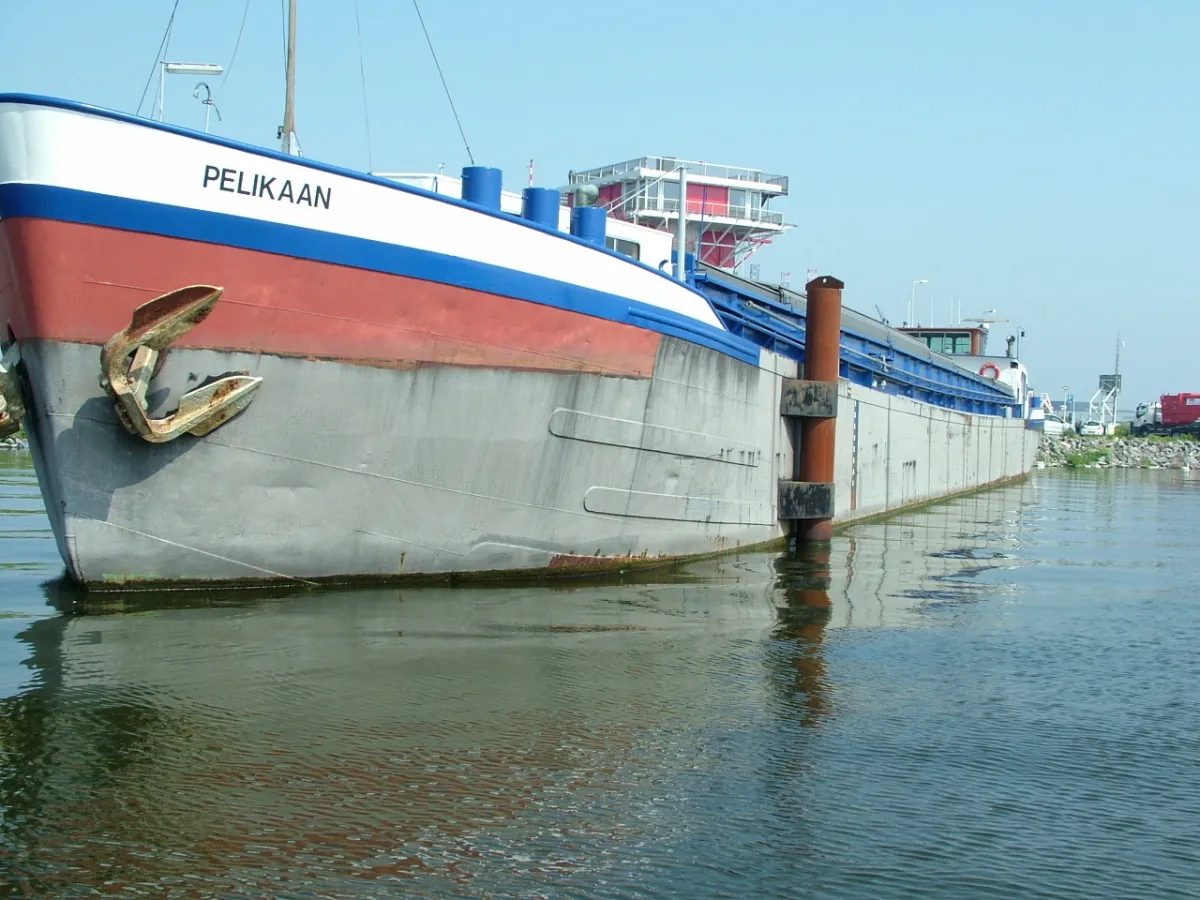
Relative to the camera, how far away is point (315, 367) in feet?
27.7

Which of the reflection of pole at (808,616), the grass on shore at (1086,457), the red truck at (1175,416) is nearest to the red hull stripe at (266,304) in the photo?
the reflection of pole at (808,616)

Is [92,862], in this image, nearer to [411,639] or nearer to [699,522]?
[411,639]

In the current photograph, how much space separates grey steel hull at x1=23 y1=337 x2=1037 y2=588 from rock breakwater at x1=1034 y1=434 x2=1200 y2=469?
41.3 metres

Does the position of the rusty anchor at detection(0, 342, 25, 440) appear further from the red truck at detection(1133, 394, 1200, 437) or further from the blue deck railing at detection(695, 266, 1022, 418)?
the red truck at detection(1133, 394, 1200, 437)

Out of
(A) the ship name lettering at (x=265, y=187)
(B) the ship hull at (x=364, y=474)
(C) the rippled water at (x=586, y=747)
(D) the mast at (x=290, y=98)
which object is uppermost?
(D) the mast at (x=290, y=98)

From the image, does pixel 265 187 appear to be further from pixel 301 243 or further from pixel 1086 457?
pixel 1086 457

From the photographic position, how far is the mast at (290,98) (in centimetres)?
971

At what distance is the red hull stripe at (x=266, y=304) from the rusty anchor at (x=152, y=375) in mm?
253

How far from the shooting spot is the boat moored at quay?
25.1 feet

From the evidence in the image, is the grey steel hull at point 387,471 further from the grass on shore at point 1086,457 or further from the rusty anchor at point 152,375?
the grass on shore at point 1086,457

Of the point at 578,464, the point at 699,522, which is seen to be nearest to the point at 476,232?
the point at 578,464

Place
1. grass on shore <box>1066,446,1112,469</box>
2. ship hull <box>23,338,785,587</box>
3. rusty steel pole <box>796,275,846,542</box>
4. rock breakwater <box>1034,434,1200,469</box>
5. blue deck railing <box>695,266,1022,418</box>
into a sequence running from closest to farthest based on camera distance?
ship hull <box>23,338,785,587</box>
rusty steel pole <box>796,275,846,542</box>
blue deck railing <box>695,266,1022,418</box>
grass on shore <box>1066,446,1112,469</box>
rock breakwater <box>1034,434,1200,469</box>

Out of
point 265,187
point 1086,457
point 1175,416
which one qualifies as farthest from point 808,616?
point 1175,416

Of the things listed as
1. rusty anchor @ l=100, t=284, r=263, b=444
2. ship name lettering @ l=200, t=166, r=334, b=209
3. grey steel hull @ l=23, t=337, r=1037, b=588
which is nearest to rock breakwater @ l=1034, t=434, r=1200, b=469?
grey steel hull @ l=23, t=337, r=1037, b=588
